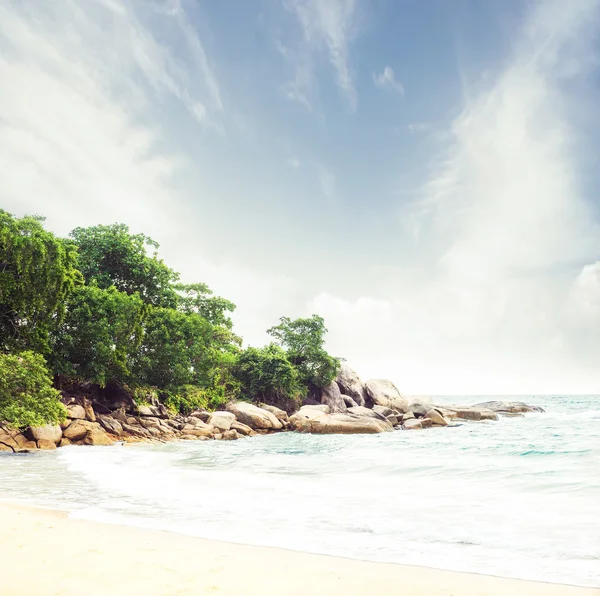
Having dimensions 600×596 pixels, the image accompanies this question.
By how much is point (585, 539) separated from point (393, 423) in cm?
2907

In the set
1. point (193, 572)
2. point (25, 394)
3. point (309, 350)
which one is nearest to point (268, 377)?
point (309, 350)

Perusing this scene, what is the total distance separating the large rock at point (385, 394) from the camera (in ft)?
143

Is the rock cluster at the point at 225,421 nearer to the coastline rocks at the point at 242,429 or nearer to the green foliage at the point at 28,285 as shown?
the coastline rocks at the point at 242,429

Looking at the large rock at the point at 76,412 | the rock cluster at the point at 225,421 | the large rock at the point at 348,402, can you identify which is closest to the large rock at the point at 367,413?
the rock cluster at the point at 225,421

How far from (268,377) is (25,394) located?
24417mm

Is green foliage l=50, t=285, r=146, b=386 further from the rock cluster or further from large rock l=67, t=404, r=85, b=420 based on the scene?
the rock cluster

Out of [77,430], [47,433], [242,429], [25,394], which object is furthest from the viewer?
[242,429]

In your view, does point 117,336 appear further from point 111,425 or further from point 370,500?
point 370,500

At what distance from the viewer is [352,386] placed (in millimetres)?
45438

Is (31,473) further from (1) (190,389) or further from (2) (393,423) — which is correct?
(2) (393,423)

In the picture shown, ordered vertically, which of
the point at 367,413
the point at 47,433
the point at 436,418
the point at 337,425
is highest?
the point at 367,413

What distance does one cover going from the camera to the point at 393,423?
34375mm

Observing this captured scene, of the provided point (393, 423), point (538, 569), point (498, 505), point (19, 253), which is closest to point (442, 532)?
point (538, 569)

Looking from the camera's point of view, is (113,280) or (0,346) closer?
(0,346)
